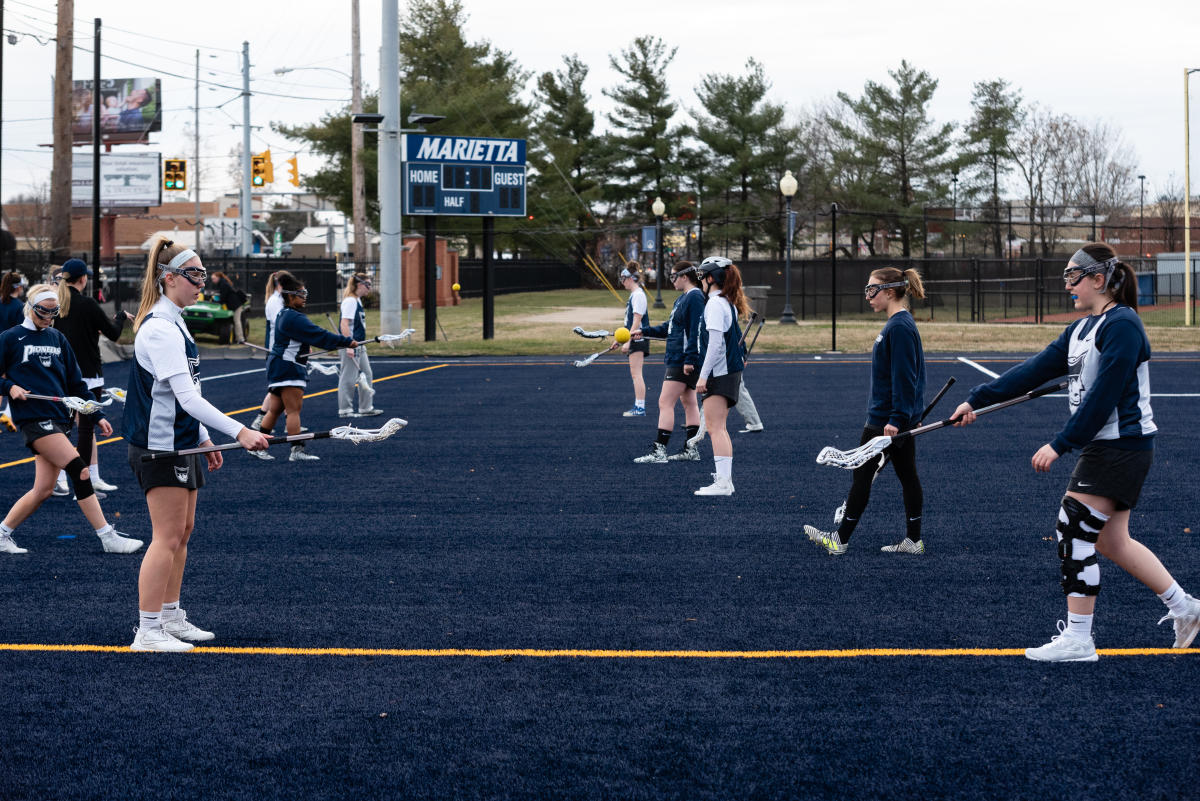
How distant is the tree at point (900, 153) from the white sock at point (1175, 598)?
56.0m

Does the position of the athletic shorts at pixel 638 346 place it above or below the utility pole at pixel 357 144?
below

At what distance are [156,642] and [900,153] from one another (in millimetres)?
59187

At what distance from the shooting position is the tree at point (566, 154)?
6400cm

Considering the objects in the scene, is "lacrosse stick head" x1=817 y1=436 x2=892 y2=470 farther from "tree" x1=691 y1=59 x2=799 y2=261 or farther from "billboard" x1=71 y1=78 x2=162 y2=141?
"billboard" x1=71 y1=78 x2=162 y2=141

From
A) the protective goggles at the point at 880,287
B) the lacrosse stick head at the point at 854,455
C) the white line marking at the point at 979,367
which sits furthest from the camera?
the white line marking at the point at 979,367

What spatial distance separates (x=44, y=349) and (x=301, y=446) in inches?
177

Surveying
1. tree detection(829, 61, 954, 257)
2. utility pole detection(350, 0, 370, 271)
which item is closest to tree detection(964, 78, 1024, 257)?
tree detection(829, 61, 954, 257)

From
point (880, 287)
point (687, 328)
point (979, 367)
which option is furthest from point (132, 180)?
point (880, 287)

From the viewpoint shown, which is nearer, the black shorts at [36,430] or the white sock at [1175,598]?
the white sock at [1175,598]

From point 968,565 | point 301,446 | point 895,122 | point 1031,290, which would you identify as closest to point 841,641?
point 968,565

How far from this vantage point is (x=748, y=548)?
8.55m

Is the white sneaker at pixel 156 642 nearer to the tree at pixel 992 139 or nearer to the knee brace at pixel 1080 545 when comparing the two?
the knee brace at pixel 1080 545

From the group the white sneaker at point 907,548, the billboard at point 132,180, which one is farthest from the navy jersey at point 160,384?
the billboard at point 132,180

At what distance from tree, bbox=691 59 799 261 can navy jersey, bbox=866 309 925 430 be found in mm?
59054
